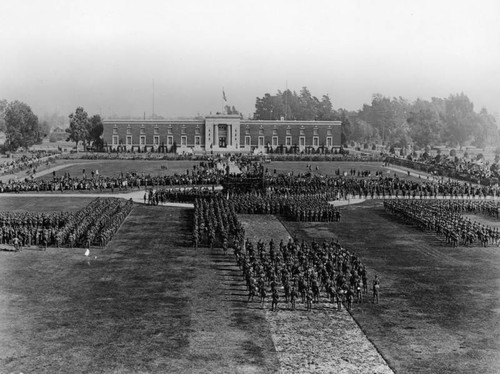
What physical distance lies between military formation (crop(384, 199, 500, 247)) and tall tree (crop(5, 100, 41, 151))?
8076cm

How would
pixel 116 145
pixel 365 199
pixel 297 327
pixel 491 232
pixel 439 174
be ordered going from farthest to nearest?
1. pixel 116 145
2. pixel 439 174
3. pixel 365 199
4. pixel 491 232
5. pixel 297 327

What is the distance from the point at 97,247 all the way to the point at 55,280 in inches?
269

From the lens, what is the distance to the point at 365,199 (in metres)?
56.2

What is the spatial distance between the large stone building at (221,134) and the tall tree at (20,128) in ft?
41.8

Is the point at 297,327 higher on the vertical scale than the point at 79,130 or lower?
lower

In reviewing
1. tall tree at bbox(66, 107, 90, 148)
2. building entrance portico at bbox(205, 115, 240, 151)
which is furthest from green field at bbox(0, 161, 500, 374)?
tall tree at bbox(66, 107, 90, 148)

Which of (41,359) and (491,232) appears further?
(491,232)

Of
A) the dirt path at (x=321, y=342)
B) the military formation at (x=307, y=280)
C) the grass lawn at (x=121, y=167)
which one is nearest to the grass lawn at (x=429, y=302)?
the dirt path at (x=321, y=342)

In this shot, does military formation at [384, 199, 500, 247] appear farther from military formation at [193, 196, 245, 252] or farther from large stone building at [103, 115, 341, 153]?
large stone building at [103, 115, 341, 153]

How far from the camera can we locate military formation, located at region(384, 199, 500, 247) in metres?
34.8

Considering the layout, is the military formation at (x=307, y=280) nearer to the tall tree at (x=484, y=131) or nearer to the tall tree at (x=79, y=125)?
the tall tree at (x=79, y=125)

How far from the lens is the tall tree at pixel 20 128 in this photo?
4350 inches

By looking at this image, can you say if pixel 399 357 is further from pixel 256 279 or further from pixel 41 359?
pixel 41 359

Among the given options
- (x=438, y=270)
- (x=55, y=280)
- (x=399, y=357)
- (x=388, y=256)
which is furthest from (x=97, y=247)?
(x=399, y=357)
